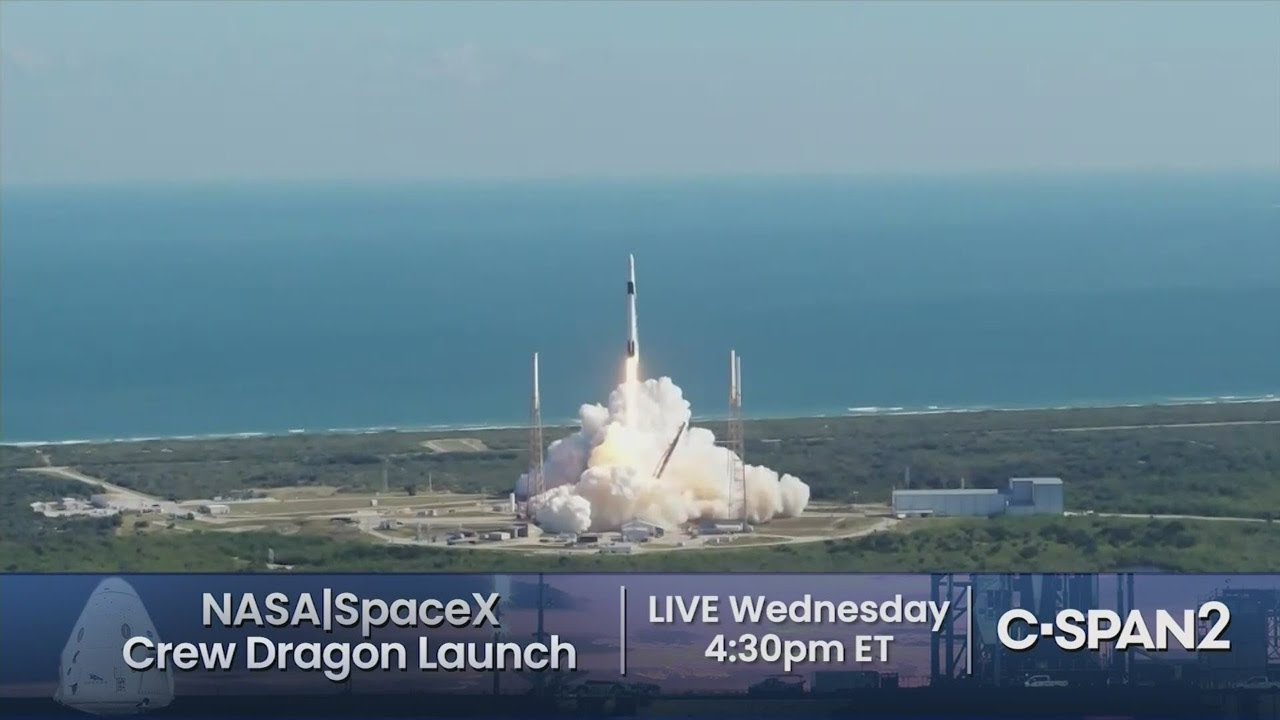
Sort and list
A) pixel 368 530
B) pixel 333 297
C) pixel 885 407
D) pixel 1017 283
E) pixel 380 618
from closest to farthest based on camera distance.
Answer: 1. pixel 380 618
2. pixel 368 530
3. pixel 885 407
4. pixel 333 297
5. pixel 1017 283

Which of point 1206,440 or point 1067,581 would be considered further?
point 1206,440

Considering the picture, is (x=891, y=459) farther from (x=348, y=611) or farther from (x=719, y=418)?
(x=348, y=611)

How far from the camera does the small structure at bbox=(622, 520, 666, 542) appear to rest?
67938 mm

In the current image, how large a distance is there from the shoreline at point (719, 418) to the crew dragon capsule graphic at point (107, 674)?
154 ft

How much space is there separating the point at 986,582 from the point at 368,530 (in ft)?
102

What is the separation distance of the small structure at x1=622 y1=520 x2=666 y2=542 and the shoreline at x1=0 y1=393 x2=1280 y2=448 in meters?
20.8

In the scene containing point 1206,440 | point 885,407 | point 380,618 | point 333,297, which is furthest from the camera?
point 333,297

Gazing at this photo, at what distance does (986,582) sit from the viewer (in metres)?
43.9

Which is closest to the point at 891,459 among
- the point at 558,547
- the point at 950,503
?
the point at 950,503

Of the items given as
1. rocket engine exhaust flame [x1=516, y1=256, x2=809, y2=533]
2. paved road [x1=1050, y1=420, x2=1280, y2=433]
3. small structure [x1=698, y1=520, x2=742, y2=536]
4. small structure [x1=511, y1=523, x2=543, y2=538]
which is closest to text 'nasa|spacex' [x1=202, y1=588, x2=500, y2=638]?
rocket engine exhaust flame [x1=516, y1=256, x2=809, y2=533]

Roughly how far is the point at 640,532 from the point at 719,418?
24071 mm

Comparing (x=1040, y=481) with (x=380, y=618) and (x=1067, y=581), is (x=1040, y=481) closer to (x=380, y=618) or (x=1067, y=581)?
(x=1067, y=581)

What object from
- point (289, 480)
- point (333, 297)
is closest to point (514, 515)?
point (289, 480)

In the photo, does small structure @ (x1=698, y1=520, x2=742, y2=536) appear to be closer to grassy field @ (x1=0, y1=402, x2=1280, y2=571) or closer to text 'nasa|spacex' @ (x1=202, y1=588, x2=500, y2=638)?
grassy field @ (x1=0, y1=402, x2=1280, y2=571)
